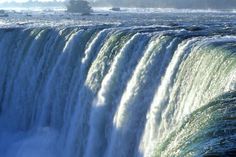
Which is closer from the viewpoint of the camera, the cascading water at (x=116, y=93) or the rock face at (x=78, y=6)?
the cascading water at (x=116, y=93)

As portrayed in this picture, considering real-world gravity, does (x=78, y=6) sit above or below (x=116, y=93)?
above

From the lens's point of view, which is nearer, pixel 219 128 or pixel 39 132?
pixel 219 128

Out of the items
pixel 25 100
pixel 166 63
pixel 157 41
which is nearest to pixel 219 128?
pixel 166 63

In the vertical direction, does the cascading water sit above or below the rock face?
below

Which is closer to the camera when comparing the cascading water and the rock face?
the cascading water

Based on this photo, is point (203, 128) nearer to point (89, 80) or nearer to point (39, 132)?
point (89, 80)

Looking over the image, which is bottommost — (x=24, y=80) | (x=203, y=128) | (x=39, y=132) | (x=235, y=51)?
(x=39, y=132)

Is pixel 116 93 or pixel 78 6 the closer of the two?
pixel 116 93

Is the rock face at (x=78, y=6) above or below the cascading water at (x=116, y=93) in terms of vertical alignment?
above
